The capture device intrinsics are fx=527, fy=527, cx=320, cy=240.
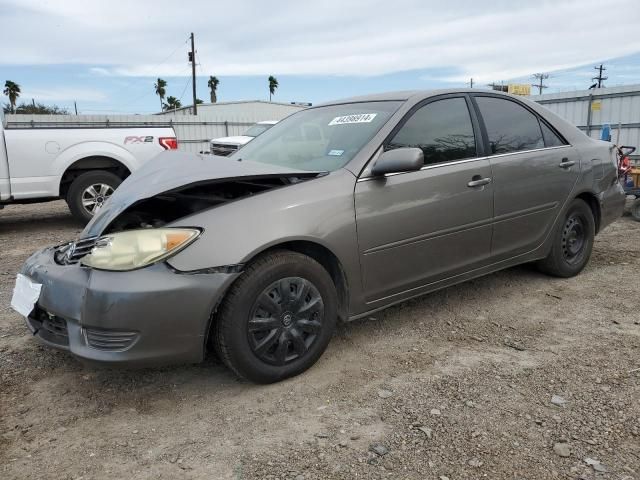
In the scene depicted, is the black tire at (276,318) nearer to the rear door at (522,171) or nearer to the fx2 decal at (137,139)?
the rear door at (522,171)

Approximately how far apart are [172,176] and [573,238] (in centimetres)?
340

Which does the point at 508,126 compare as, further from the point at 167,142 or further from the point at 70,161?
the point at 70,161

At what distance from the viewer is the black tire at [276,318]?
8.49 feet

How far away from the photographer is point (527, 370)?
2943mm

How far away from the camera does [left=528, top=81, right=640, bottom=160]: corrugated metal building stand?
12492 mm

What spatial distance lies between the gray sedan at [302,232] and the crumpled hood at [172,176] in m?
0.02

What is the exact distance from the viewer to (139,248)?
2.51 metres

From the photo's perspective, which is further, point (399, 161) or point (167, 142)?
point (167, 142)

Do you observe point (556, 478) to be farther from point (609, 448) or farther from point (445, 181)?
point (445, 181)

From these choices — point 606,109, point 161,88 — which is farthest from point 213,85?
point 606,109

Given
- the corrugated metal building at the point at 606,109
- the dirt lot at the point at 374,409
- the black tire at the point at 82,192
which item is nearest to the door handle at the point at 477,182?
the dirt lot at the point at 374,409

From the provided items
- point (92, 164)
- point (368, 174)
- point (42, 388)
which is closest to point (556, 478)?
point (368, 174)

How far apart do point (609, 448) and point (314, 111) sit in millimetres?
2918

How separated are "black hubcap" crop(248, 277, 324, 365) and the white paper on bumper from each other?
1.15 m
